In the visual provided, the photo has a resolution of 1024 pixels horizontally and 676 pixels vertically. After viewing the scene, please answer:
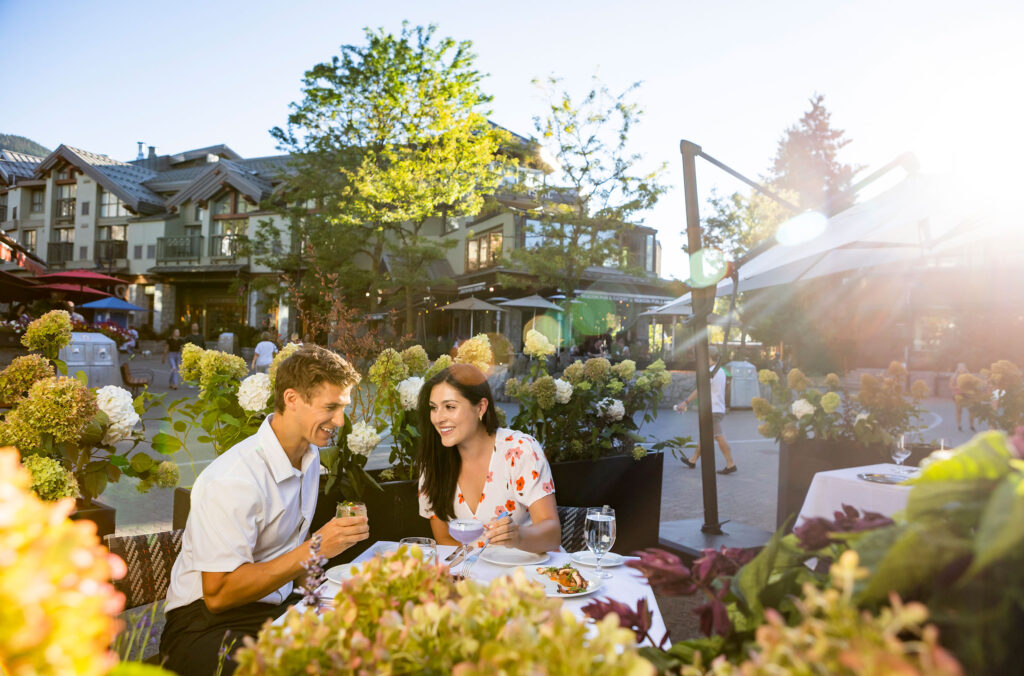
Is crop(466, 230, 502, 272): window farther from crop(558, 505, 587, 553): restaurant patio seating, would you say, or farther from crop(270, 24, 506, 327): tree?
crop(558, 505, 587, 553): restaurant patio seating

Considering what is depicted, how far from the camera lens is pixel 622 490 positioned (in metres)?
5.01

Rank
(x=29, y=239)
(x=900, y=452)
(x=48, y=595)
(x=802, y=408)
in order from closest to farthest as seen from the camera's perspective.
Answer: (x=48, y=595) < (x=900, y=452) < (x=802, y=408) < (x=29, y=239)

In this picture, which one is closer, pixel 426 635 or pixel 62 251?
pixel 426 635

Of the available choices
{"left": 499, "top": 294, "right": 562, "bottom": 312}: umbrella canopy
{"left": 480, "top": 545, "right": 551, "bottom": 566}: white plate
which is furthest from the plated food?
{"left": 499, "top": 294, "right": 562, "bottom": 312}: umbrella canopy

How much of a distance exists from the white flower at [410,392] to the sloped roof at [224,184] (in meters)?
33.2

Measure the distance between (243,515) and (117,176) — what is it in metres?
46.1

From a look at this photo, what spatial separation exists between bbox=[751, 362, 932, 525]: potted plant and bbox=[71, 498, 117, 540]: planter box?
13.8ft

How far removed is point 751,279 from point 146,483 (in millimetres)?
4563

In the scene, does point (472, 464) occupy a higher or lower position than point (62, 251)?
lower

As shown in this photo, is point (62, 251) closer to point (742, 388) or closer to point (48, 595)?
point (742, 388)

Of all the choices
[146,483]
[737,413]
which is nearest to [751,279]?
[146,483]

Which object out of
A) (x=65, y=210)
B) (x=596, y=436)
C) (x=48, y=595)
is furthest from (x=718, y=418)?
(x=65, y=210)

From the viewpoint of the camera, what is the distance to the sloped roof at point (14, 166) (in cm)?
4431

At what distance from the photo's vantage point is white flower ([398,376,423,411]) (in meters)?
3.68
